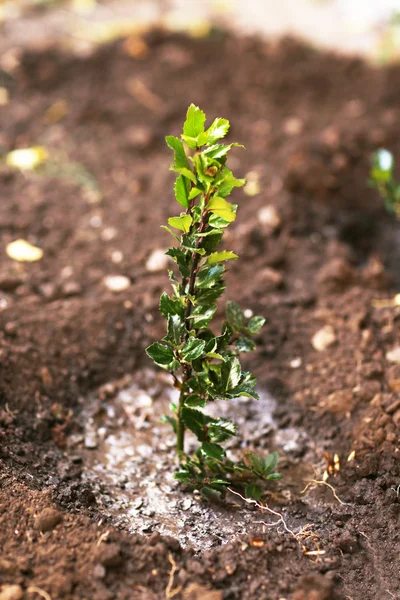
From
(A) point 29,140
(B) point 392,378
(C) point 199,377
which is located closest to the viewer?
(C) point 199,377

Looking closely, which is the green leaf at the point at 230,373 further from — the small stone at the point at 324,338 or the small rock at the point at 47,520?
the small stone at the point at 324,338

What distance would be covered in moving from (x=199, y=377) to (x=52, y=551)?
1.77 feet

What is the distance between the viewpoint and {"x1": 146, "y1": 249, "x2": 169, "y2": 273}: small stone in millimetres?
2656

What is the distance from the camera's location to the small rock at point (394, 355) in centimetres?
229

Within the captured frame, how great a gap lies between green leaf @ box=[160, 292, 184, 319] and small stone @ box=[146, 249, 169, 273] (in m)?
0.92

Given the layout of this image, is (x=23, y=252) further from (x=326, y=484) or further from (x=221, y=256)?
(x=326, y=484)

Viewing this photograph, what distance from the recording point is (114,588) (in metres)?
1.52

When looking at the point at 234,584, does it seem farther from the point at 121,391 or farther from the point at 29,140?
the point at 29,140

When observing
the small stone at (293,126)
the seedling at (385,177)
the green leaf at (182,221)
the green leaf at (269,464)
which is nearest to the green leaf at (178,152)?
the green leaf at (182,221)

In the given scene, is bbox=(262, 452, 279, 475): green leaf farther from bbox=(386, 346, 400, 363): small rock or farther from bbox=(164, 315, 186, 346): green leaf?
bbox=(386, 346, 400, 363): small rock

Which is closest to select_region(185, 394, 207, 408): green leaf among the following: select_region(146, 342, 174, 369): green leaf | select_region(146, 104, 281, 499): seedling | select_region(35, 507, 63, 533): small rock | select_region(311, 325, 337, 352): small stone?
select_region(146, 104, 281, 499): seedling

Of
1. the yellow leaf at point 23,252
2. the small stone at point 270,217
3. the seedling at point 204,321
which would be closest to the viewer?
the seedling at point 204,321

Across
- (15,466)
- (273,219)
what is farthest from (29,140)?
(15,466)

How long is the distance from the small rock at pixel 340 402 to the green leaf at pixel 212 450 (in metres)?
0.53
